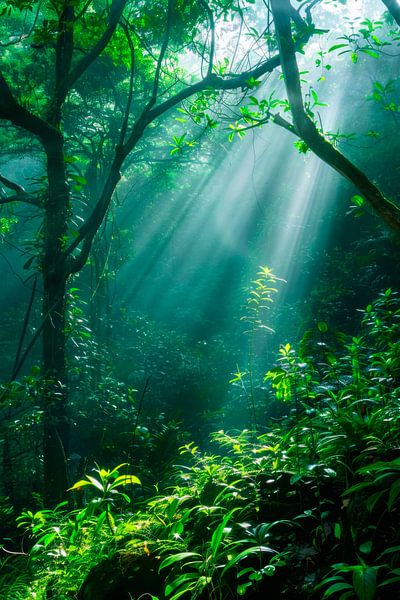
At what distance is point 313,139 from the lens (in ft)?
7.94

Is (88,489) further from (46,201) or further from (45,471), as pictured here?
(46,201)

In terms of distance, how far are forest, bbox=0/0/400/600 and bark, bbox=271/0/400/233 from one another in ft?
0.04

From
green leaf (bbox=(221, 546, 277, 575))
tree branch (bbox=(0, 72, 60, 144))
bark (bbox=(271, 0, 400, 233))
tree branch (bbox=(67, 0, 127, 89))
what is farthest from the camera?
tree branch (bbox=(0, 72, 60, 144))

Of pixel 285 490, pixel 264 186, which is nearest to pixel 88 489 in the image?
pixel 285 490

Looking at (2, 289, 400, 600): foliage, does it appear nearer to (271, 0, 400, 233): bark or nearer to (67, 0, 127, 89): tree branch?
(271, 0, 400, 233): bark

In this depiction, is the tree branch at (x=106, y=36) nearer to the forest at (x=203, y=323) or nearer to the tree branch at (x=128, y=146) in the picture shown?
the forest at (x=203, y=323)

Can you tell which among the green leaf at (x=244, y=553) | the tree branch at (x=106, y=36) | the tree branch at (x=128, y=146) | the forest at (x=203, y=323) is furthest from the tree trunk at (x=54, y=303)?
the green leaf at (x=244, y=553)

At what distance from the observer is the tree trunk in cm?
443

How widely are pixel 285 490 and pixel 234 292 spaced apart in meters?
11.4

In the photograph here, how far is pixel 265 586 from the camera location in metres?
1.50

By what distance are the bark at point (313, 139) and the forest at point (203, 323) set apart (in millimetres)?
13

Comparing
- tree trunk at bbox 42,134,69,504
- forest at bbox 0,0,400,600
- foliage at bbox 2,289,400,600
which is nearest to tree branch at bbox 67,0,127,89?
forest at bbox 0,0,400,600

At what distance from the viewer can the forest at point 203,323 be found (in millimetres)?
1790

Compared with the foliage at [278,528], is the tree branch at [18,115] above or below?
above
